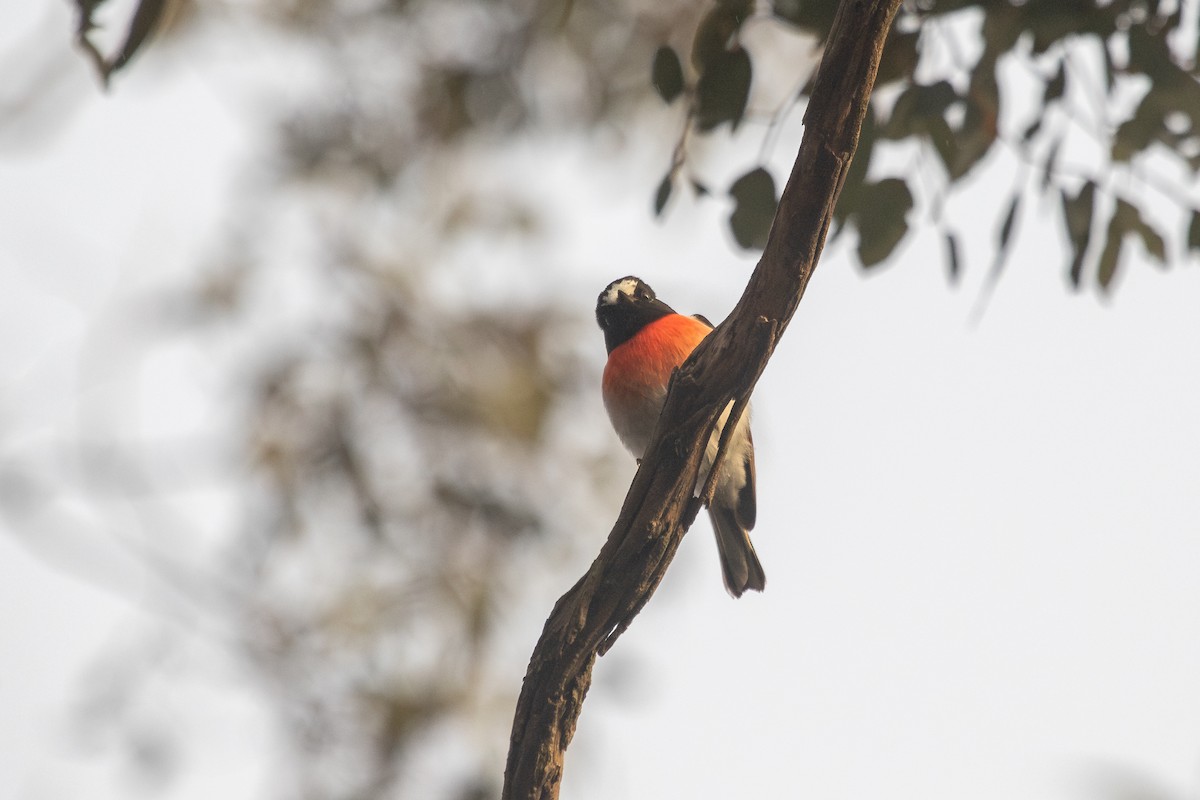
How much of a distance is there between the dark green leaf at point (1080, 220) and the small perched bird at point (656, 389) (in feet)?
3.98

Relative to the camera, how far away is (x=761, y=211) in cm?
284

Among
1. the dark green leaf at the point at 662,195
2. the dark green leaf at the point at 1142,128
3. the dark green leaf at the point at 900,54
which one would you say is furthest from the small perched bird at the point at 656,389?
the dark green leaf at the point at 1142,128

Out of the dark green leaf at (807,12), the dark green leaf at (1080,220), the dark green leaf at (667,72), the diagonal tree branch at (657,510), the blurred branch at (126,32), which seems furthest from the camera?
the dark green leaf at (1080,220)

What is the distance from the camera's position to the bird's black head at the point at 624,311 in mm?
4301

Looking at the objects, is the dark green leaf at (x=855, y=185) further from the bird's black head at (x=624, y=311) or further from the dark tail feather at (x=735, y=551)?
the dark tail feather at (x=735, y=551)

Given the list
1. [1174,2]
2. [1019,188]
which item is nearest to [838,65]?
[1019,188]

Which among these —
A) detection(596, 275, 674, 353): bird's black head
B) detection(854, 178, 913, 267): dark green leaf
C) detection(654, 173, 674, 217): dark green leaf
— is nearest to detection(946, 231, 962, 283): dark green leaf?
detection(854, 178, 913, 267): dark green leaf

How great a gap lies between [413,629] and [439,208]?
279 centimetres

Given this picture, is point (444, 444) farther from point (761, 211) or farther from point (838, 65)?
point (838, 65)

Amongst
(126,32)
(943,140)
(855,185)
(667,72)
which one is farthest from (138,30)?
(943,140)

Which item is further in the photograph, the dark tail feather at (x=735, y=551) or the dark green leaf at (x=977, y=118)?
the dark tail feather at (x=735, y=551)

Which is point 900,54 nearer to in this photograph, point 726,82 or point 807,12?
point 807,12

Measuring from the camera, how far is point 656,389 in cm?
394

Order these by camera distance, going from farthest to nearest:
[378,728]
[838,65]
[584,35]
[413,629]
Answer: [584,35], [413,629], [378,728], [838,65]
